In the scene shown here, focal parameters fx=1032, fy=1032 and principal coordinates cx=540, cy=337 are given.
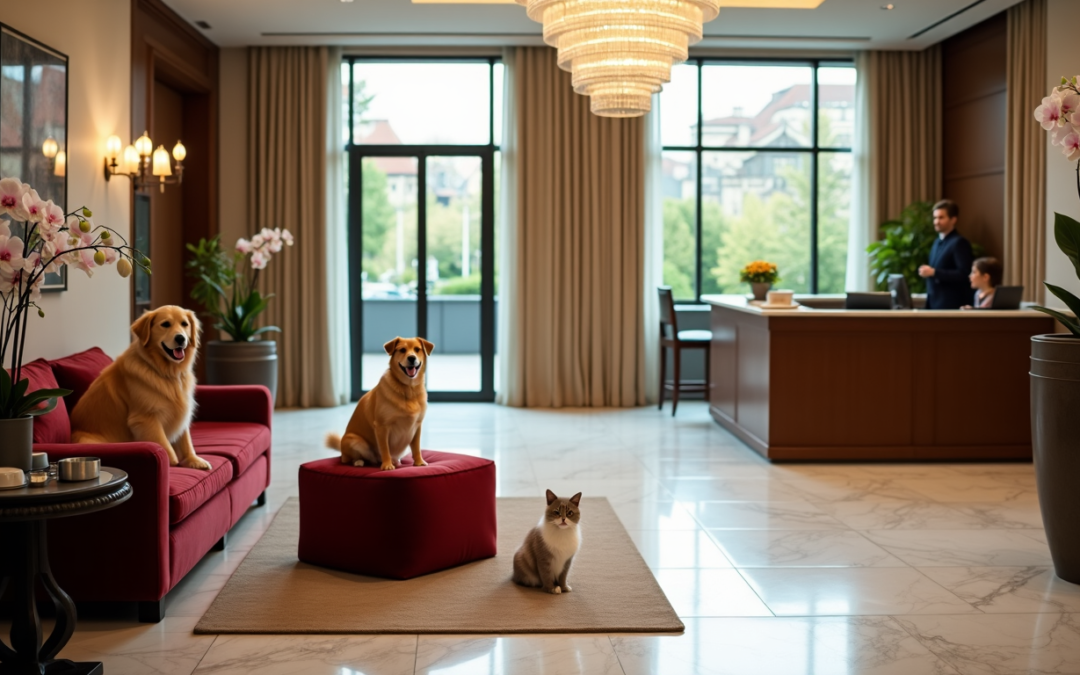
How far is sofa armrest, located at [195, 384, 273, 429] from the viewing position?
5.21 m

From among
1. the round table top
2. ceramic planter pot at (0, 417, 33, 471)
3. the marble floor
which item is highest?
ceramic planter pot at (0, 417, 33, 471)

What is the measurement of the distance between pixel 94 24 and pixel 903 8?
5.54 meters

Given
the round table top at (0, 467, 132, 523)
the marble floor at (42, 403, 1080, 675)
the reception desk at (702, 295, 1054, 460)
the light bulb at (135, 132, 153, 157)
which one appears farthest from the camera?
the reception desk at (702, 295, 1054, 460)

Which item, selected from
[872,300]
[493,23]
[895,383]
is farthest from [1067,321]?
[493,23]

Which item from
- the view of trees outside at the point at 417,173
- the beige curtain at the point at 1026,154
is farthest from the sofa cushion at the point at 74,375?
the beige curtain at the point at 1026,154

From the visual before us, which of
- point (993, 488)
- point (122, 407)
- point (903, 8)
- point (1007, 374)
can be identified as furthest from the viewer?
point (903, 8)

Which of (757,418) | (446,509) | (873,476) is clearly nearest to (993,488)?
(873,476)

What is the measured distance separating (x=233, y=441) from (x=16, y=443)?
5.64 ft

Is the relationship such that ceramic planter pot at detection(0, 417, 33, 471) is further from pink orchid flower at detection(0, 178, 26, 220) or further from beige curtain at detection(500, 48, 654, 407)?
beige curtain at detection(500, 48, 654, 407)

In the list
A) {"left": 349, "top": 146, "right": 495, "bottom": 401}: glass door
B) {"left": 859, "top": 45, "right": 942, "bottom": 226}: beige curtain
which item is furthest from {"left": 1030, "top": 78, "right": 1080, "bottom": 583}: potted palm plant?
{"left": 349, "top": 146, "right": 495, "bottom": 401}: glass door

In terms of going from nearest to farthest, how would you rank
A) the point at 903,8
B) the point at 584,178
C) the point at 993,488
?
1. the point at 993,488
2. the point at 903,8
3. the point at 584,178

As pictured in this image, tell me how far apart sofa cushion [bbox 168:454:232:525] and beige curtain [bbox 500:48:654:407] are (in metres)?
5.00

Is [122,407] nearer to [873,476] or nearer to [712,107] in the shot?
[873,476]

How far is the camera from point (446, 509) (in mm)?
4016
